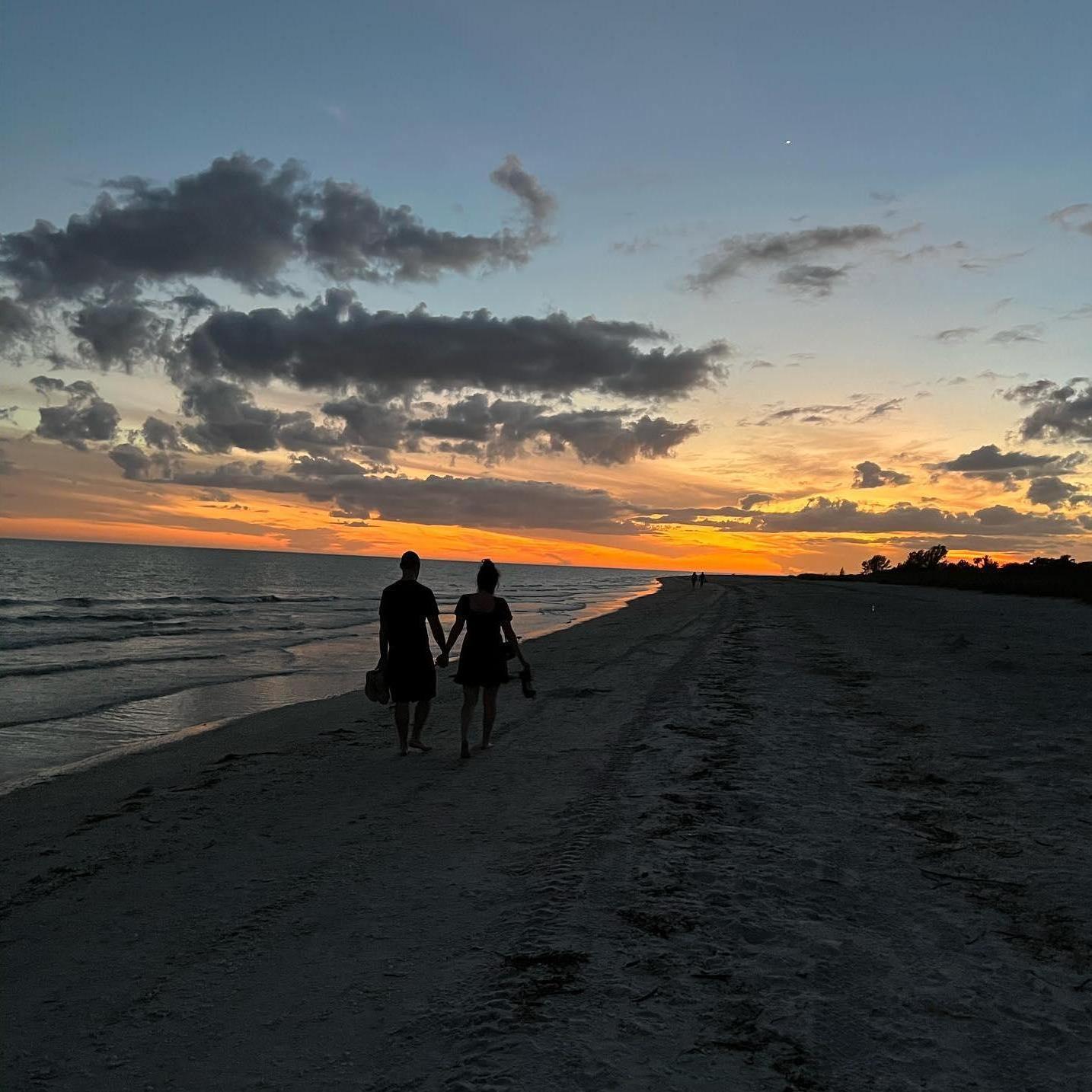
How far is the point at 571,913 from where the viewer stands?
15.1 ft

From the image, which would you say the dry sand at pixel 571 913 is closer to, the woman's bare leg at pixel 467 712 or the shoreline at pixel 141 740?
the woman's bare leg at pixel 467 712

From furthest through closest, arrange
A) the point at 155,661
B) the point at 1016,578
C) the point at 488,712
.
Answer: the point at 1016,578 → the point at 155,661 → the point at 488,712

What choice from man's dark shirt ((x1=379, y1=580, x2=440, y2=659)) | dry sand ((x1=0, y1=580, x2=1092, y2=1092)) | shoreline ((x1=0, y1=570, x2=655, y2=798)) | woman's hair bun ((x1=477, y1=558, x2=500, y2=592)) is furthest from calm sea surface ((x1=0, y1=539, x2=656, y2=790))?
woman's hair bun ((x1=477, y1=558, x2=500, y2=592))

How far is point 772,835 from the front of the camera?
19.6 ft

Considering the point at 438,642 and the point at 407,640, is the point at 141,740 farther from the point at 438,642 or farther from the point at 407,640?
the point at 438,642

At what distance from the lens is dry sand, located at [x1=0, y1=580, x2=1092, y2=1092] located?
328 cm

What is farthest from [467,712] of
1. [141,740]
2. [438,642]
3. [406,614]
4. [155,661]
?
[155,661]

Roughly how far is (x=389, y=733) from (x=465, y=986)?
7203 millimetres

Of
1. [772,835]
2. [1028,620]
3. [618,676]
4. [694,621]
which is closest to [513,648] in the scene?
[772,835]

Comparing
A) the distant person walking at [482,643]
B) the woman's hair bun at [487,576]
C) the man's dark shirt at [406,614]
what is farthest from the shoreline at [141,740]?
the woman's hair bun at [487,576]

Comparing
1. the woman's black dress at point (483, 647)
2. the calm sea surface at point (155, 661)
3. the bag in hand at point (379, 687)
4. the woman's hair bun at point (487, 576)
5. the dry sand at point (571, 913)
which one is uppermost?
the woman's hair bun at point (487, 576)

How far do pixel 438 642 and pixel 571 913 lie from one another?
445 cm

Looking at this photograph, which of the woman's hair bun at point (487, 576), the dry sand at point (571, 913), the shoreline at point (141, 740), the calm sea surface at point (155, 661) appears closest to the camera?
the dry sand at point (571, 913)

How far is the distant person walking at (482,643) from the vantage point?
8758 mm
